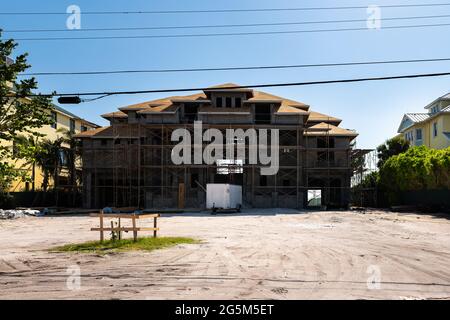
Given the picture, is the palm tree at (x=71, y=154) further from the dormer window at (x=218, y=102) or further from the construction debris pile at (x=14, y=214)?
the dormer window at (x=218, y=102)

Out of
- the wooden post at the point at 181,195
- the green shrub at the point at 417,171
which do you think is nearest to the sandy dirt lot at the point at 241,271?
the wooden post at the point at 181,195

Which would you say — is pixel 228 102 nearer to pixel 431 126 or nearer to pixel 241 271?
pixel 431 126

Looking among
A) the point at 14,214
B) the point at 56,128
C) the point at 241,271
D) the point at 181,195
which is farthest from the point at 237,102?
the point at 241,271

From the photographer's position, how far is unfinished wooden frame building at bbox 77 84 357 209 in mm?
38562

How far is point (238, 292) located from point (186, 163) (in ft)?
101

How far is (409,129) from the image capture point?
5847cm

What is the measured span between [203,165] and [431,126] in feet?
108

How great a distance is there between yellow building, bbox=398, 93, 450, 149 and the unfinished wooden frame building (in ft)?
44.9

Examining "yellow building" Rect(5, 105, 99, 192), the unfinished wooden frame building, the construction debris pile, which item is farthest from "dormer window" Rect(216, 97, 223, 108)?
the construction debris pile

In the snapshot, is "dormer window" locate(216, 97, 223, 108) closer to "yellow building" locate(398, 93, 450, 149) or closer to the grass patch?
"yellow building" locate(398, 93, 450, 149)

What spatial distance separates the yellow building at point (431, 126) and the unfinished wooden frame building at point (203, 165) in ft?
44.9

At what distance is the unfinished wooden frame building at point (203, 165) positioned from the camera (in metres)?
38.6

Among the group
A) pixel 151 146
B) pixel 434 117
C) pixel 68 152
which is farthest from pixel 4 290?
pixel 434 117
